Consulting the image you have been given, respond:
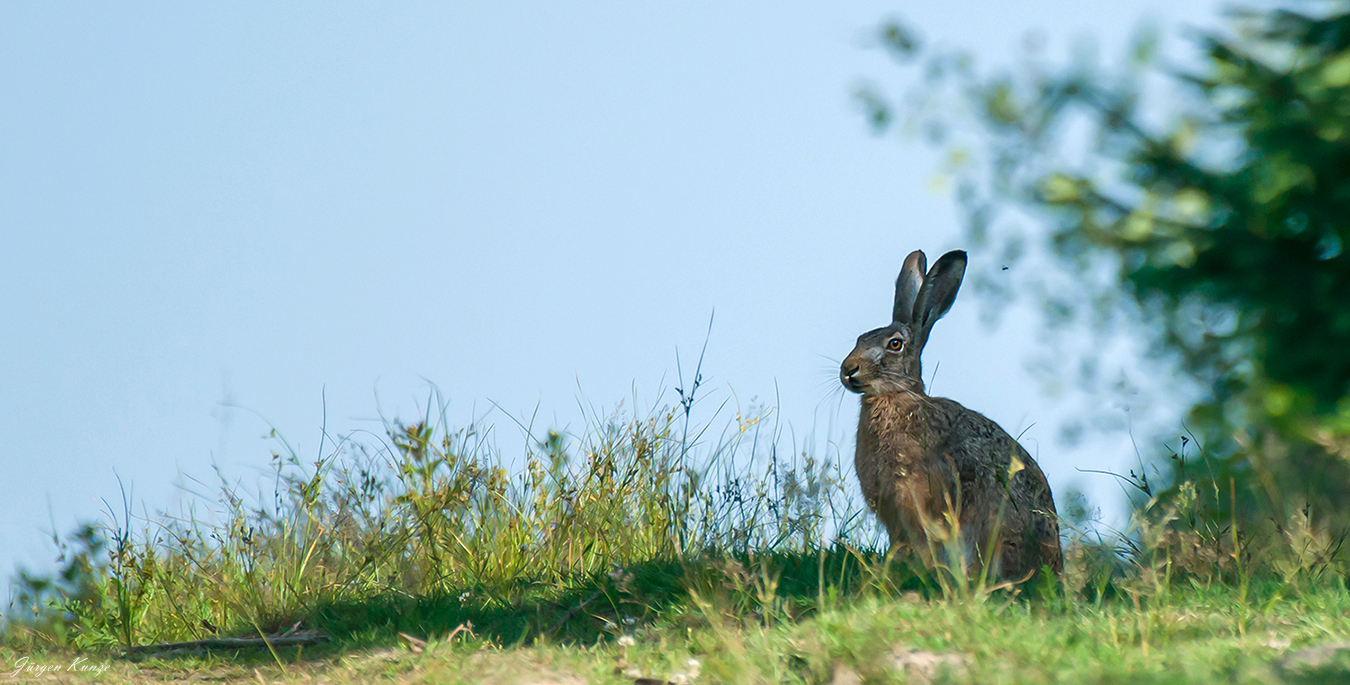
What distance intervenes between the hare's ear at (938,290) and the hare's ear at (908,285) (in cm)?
15

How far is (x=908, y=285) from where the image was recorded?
6762mm

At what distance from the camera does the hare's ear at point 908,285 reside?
6770 mm

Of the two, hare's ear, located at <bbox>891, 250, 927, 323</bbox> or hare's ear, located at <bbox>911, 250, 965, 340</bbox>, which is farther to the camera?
hare's ear, located at <bbox>891, 250, 927, 323</bbox>

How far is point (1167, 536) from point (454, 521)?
147 inches

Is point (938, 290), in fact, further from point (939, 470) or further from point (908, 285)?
point (939, 470)

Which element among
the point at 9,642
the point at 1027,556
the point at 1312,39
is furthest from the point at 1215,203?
the point at 9,642

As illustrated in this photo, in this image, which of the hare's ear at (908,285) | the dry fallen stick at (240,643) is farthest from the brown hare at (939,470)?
the dry fallen stick at (240,643)

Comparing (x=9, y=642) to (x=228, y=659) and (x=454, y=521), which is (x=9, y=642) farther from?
(x=454, y=521)

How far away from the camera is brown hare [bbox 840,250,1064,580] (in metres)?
5.79

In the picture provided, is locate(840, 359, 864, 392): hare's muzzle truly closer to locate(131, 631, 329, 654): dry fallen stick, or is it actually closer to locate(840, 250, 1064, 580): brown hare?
locate(840, 250, 1064, 580): brown hare

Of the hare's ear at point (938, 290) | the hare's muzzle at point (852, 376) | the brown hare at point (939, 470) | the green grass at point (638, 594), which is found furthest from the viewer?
the hare's ear at point (938, 290)

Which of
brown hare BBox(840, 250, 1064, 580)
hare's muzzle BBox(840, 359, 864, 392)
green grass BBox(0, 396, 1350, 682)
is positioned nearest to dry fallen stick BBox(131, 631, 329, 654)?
green grass BBox(0, 396, 1350, 682)

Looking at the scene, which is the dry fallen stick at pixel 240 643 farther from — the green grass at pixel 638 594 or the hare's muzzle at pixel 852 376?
the hare's muzzle at pixel 852 376

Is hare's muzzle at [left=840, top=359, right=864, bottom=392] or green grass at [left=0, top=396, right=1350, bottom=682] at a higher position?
hare's muzzle at [left=840, top=359, right=864, bottom=392]
